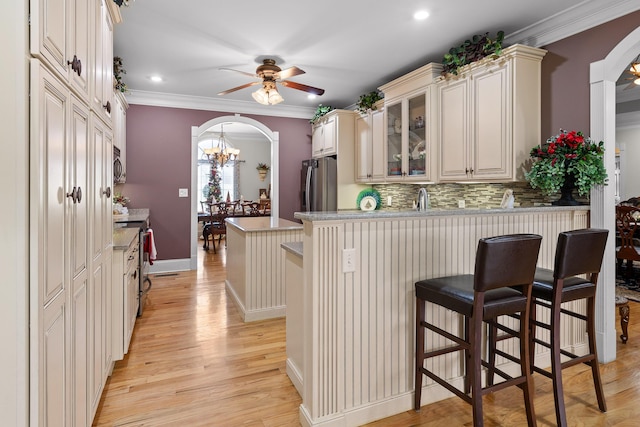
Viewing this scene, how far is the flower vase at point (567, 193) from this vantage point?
8.70ft

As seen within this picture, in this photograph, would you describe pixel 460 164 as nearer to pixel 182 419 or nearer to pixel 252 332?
pixel 252 332

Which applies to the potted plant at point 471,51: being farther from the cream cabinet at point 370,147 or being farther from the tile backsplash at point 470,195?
the cream cabinet at point 370,147

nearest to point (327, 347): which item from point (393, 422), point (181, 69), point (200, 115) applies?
point (393, 422)

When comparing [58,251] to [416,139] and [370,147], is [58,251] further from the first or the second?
[370,147]

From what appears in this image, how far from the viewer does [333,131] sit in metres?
5.50

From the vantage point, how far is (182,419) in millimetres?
1979

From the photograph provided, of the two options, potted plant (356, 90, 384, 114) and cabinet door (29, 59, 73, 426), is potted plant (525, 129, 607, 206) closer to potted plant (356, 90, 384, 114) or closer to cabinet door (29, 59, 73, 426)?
potted plant (356, 90, 384, 114)

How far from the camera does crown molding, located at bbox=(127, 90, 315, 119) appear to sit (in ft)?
17.3

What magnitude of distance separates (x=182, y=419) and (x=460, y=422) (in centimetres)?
149

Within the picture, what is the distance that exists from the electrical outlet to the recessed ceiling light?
2096 millimetres

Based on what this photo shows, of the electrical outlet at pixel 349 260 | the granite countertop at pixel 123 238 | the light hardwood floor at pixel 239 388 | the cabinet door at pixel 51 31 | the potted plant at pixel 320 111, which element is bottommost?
the light hardwood floor at pixel 239 388

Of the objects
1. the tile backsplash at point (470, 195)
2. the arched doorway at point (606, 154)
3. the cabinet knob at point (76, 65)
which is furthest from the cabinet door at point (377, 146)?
the cabinet knob at point (76, 65)

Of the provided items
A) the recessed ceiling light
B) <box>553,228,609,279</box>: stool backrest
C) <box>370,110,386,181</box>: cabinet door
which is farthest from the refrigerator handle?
<box>553,228,609,279</box>: stool backrest

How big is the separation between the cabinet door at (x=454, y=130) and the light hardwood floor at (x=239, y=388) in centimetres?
186
